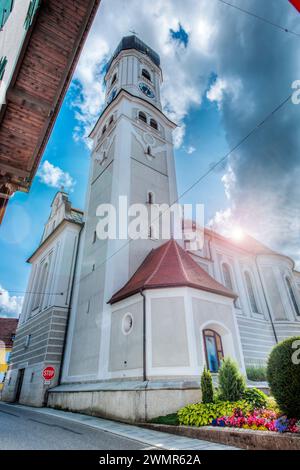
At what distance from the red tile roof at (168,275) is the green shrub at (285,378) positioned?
19.7 feet

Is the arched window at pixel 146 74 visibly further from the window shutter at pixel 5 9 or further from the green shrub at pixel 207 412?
the green shrub at pixel 207 412

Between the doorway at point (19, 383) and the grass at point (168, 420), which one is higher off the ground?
the doorway at point (19, 383)

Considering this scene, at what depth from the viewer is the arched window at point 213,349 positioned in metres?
12.0

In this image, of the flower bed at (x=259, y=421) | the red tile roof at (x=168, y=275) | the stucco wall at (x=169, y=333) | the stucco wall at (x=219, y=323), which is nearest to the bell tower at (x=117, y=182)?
the red tile roof at (x=168, y=275)

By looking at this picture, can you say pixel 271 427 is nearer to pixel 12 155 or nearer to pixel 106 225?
pixel 12 155

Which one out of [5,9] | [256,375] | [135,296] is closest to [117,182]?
[135,296]

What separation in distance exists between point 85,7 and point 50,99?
186cm

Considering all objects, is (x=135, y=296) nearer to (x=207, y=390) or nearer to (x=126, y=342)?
(x=126, y=342)

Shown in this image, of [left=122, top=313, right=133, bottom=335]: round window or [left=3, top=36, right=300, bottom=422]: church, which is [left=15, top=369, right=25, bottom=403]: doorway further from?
[left=122, top=313, right=133, bottom=335]: round window

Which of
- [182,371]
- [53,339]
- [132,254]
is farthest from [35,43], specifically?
[53,339]

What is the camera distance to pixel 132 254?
16.7m

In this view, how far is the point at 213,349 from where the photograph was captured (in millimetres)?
12445

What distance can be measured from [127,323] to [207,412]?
19.0 ft

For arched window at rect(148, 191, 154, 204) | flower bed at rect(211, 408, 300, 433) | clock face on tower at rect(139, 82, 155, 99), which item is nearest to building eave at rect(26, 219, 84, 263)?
arched window at rect(148, 191, 154, 204)
